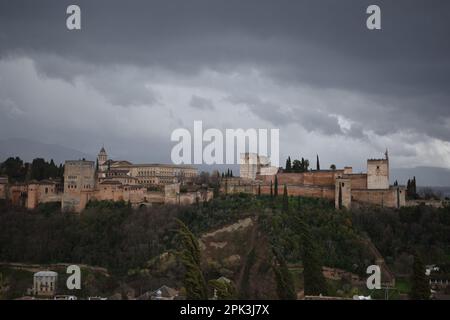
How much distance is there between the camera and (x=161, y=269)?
28109 millimetres

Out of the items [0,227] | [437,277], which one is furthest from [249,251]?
[0,227]

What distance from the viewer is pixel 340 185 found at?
1248 inches

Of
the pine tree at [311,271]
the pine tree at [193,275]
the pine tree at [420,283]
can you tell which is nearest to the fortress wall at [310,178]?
the pine tree at [311,271]

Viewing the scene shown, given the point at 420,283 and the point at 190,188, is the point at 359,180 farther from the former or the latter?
the point at 420,283

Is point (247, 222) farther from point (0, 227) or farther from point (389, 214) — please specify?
point (0, 227)

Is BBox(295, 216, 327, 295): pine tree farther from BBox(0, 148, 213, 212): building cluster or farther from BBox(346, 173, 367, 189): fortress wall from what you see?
BBox(0, 148, 213, 212): building cluster

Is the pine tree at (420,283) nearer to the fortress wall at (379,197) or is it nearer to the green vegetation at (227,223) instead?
the green vegetation at (227,223)

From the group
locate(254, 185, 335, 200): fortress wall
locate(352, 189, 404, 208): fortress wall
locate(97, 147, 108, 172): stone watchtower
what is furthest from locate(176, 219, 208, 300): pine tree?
locate(97, 147, 108, 172): stone watchtower

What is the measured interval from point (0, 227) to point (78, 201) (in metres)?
4.06

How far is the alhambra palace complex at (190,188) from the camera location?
Result: 32.3m

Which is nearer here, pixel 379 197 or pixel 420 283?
pixel 420 283

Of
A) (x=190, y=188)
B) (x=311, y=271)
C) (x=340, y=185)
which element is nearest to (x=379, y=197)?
(x=340, y=185)

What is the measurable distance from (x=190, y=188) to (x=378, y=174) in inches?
399
